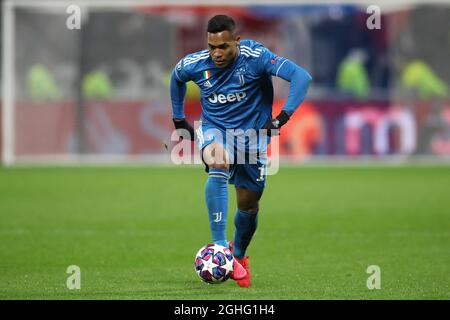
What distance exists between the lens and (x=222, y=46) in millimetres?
8109

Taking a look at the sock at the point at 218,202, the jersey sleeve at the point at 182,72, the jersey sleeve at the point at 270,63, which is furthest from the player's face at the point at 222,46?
the sock at the point at 218,202

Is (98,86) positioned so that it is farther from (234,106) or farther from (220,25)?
(220,25)

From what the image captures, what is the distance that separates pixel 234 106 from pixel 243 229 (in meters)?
1.01

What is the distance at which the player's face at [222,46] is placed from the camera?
26.5 ft

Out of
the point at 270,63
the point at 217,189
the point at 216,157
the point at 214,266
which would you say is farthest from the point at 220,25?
the point at 214,266

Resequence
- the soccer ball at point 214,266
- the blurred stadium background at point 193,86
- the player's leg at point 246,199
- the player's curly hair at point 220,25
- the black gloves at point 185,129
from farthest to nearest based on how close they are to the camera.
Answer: the blurred stadium background at point 193,86
the black gloves at point 185,129
the player's leg at point 246,199
the player's curly hair at point 220,25
the soccer ball at point 214,266

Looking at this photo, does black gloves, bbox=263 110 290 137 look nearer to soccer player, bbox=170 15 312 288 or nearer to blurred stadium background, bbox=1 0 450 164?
soccer player, bbox=170 15 312 288

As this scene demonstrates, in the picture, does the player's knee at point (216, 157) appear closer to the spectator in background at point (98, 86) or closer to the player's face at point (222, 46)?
the player's face at point (222, 46)

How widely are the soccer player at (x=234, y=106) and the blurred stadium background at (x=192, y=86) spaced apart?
16402 millimetres

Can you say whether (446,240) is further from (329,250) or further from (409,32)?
(409,32)

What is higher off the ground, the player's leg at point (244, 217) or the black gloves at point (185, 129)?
the black gloves at point (185, 129)

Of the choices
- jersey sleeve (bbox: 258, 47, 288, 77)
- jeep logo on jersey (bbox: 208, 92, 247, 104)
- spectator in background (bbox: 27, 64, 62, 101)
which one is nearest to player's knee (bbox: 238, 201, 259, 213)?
jeep logo on jersey (bbox: 208, 92, 247, 104)

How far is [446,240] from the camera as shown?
11.2 m
